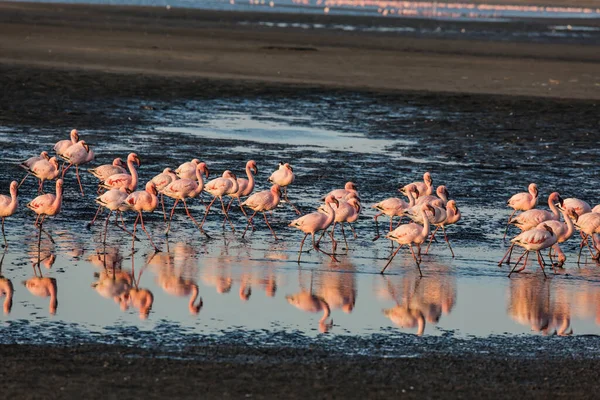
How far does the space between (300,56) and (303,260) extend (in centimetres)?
2469

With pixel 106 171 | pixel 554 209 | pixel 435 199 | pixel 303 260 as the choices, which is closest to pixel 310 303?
pixel 303 260

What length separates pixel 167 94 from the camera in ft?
95.1

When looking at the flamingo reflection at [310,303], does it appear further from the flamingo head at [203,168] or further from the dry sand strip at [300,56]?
the dry sand strip at [300,56]

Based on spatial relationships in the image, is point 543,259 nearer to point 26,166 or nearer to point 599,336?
point 599,336

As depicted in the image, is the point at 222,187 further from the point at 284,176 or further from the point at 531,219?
the point at 531,219

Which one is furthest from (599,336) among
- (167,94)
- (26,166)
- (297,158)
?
(167,94)

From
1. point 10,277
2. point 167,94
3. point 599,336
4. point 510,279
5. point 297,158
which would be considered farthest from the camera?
point 167,94

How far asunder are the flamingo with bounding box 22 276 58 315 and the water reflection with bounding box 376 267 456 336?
123 inches

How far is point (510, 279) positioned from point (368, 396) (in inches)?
188

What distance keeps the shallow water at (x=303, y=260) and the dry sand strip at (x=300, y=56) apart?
334 inches

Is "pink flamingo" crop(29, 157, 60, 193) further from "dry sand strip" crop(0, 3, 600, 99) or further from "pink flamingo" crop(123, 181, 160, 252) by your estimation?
"dry sand strip" crop(0, 3, 600, 99)

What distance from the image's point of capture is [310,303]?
11695 millimetres

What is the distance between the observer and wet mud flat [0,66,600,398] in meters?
9.19

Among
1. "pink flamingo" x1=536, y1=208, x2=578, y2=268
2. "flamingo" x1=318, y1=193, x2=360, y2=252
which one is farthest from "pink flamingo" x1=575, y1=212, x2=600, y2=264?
"flamingo" x1=318, y1=193, x2=360, y2=252
